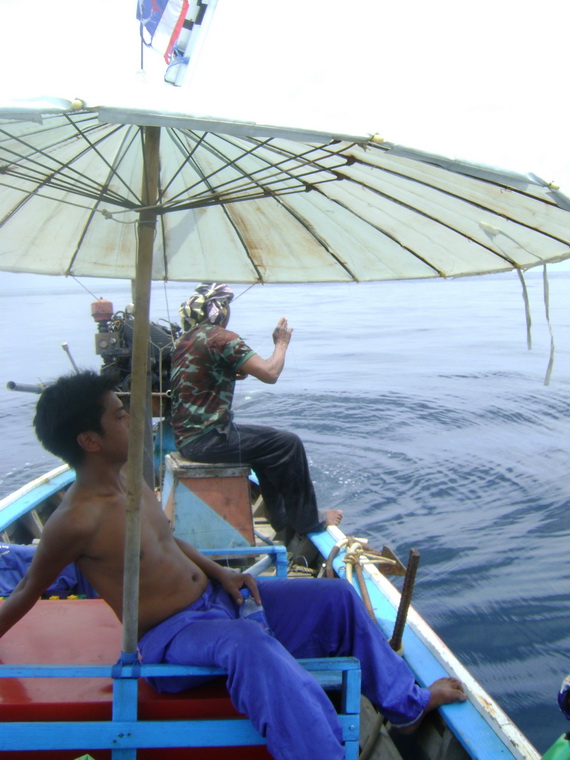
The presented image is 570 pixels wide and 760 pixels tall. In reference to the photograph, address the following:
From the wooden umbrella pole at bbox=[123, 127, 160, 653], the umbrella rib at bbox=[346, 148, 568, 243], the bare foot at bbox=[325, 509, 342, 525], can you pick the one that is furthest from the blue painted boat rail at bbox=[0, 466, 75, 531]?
the umbrella rib at bbox=[346, 148, 568, 243]

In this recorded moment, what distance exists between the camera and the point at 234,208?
331cm

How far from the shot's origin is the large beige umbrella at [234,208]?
203 centimetres

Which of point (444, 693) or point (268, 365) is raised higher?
point (268, 365)

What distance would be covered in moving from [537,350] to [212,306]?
46.6ft

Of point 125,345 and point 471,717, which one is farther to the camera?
point 125,345

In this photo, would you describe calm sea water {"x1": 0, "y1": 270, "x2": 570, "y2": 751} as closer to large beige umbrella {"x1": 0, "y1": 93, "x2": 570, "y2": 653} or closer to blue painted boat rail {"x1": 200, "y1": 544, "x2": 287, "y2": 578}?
large beige umbrella {"x1": 0, "y1": 93, "x2": 570, "y2": 653}

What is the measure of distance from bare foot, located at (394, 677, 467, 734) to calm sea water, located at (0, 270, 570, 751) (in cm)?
139

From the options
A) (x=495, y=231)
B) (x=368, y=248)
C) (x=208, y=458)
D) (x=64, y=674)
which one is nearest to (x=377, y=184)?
(x=495, y=231)

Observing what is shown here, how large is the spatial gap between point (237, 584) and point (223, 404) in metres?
1.82

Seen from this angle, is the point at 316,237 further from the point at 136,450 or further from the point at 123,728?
the point at 123,728

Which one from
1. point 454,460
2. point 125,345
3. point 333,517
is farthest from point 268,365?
point 454,460

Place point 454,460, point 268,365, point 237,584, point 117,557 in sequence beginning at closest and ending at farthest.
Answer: point 117,557, point 237,584, point 268,365, point 454,460

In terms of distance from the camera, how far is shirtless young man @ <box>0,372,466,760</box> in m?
1.96

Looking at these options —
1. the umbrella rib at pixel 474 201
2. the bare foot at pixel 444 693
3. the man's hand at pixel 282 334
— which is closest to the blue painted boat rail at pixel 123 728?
the bare foot at pixel 444 693
